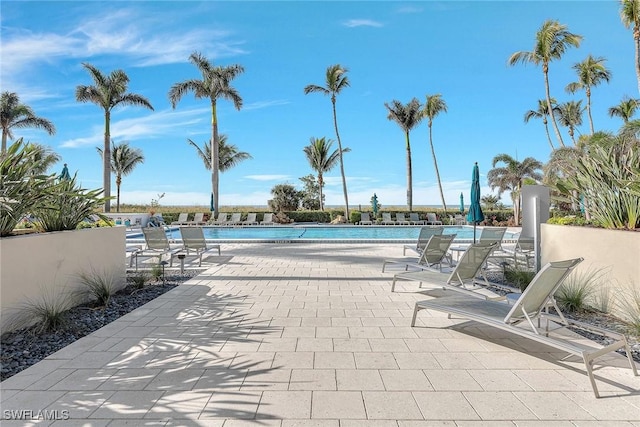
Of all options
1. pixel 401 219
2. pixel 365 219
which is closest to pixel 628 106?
pixel 401 219

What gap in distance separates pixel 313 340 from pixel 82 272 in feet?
11.8

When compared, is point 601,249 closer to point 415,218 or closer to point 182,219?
point 415,218

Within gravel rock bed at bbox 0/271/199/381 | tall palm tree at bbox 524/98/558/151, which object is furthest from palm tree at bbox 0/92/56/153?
tall palm tree at bbox 524/98/558/151

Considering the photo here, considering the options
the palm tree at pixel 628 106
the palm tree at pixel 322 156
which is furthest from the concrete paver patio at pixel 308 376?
the palm tree at pixel 628 106

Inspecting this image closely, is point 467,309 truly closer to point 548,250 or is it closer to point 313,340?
point 313,340

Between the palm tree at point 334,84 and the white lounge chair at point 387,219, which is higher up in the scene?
the palm tree at point 334,84

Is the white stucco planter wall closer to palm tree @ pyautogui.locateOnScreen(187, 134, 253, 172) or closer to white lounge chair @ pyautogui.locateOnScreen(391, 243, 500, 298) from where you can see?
white lounge chair @ pyautogui.locateOnScreen(391, 243, 500, 298)

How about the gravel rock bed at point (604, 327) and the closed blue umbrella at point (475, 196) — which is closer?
the gravel rock bed at point (604, 327)

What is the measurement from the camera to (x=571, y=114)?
30.7 meters

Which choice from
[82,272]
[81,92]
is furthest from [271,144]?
[82,272]

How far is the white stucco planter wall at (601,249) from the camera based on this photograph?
437 centimetres

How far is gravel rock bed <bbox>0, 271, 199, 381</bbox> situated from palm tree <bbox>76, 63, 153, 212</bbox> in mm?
22085

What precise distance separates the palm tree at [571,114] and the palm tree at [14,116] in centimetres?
4084

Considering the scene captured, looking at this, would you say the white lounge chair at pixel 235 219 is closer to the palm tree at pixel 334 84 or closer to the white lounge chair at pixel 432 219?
the palm tree at pixel 334 84
